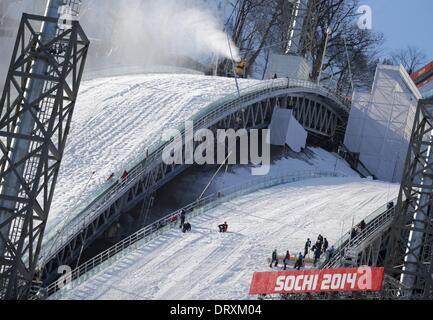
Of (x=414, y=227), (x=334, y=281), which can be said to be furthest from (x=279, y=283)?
(x=414, y=227)

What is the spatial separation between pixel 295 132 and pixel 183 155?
11.5m

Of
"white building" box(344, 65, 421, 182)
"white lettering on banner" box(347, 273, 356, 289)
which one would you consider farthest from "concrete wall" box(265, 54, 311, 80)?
"white lettering on banner" box(347, 273, 356, 289)

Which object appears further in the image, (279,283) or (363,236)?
(363,236)

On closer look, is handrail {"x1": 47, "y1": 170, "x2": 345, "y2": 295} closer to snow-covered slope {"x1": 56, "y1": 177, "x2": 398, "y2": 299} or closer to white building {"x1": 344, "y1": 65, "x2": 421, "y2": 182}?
snow-covered slope {"x1": 56, "y1": 177, "x2": 398, "y2": 299}

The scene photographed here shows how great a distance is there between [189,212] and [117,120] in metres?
10.5

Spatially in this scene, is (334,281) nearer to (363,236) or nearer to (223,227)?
(363,236)

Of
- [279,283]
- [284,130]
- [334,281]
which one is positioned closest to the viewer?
[334,281]

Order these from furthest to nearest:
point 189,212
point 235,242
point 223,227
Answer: point 189,212 → point 223,227 → point 235,242

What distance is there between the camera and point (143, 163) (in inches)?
1964

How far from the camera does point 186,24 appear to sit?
76.3 meters

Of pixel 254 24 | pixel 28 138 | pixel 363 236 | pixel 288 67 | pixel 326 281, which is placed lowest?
pixel 363 236

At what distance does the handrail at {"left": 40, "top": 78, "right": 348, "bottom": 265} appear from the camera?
42.9 metres

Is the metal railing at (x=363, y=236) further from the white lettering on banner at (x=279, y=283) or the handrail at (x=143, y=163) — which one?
the handrail at (x=143, y=163)

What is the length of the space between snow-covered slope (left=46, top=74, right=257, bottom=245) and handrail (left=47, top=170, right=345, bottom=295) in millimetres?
2456
